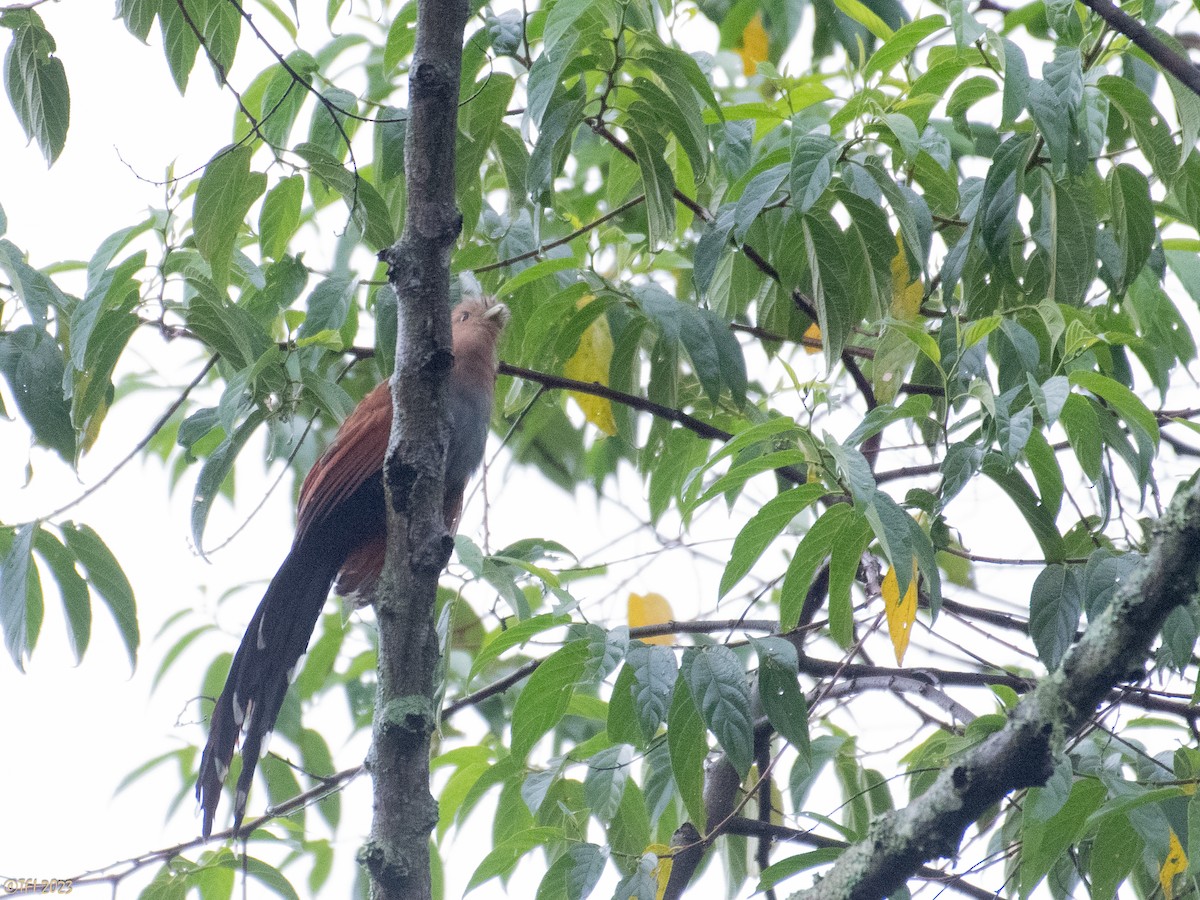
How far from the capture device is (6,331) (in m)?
2.07

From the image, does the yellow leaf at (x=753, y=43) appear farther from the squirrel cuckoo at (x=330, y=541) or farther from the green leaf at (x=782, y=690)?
the green leaf at (x=782, y=690)

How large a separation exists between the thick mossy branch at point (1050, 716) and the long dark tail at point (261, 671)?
1.43 meters

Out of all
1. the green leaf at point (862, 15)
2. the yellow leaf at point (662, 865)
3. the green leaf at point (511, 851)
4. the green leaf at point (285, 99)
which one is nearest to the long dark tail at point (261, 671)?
the green leaf at point (511, 851)

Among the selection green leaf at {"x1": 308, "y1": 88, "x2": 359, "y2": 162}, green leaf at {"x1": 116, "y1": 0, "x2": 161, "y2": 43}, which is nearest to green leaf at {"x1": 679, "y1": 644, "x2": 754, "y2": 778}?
green leaf at {"x1": 308, "y1": 88, "x2": 359, "y2": 162}

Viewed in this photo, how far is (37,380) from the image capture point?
79.4 inches

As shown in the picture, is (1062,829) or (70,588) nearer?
(1062,829)

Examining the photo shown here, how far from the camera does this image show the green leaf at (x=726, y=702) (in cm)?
164

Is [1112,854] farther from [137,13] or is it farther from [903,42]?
[137,13]

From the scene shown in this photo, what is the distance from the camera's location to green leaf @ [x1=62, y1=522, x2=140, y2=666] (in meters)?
2.04

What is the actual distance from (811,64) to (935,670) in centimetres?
214

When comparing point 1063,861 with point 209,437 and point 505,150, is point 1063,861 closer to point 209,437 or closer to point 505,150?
point 505,150

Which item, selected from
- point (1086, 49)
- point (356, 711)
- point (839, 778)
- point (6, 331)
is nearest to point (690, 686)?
point (839, 778)

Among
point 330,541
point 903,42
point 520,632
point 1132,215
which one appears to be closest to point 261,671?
point 330,541

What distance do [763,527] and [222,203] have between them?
3.61 ft
